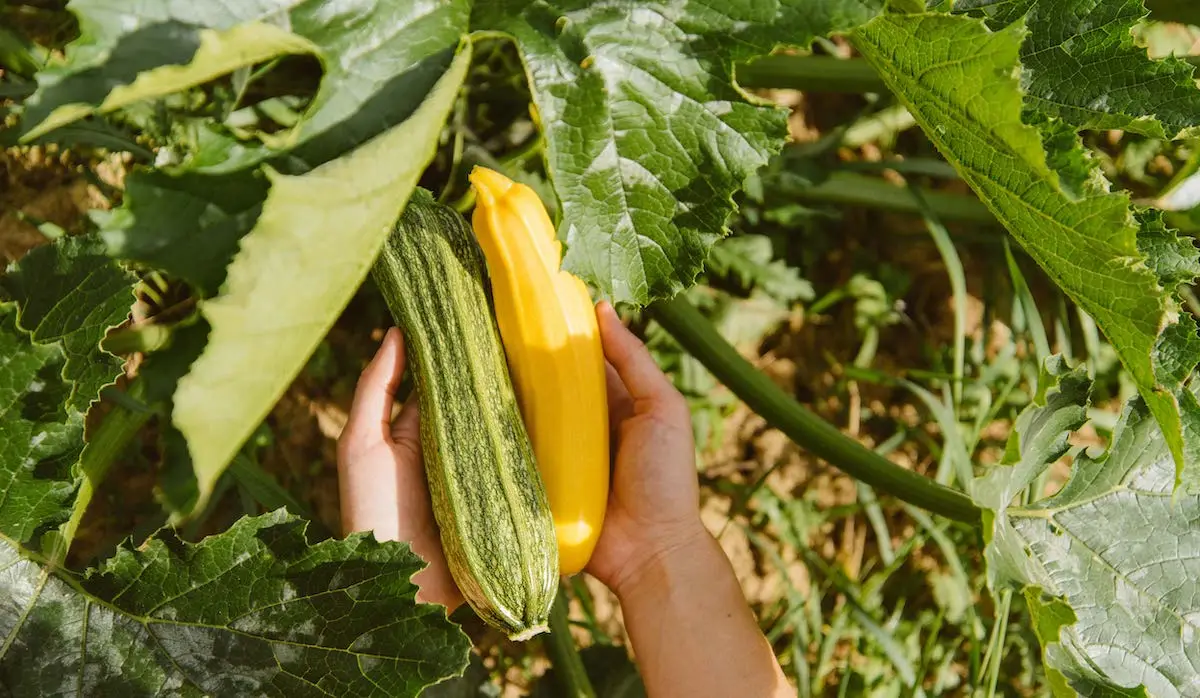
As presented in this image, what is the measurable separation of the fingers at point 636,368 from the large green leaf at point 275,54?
2.51ft

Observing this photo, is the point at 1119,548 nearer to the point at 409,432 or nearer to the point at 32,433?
the point at 409,432

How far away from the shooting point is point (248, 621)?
129 cm

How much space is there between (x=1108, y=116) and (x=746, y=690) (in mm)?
1132

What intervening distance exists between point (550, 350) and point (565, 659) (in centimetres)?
66

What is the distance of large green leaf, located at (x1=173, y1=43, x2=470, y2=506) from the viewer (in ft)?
2.46

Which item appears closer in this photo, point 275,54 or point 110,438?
point 275,54

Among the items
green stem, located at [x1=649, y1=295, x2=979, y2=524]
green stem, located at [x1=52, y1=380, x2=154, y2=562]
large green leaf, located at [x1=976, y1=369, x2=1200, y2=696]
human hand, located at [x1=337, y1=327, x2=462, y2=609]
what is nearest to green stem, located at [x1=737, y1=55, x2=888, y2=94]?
green stem, located at [x1=649, y1=295, x2=979, y2=524]

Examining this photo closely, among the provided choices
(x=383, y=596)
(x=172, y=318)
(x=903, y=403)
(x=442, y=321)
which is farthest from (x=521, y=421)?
(x=903, y=403)

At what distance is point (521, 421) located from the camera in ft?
5.35

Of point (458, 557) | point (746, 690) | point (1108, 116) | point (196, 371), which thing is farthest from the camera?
point (746, 690)

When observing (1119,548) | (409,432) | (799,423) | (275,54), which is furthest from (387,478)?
(1119,548)

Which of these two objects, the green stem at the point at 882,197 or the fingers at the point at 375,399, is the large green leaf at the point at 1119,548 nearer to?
the green stem at the point at 882,197

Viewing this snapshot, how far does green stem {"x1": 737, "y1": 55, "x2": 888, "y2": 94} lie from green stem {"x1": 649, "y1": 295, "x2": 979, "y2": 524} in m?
0.47

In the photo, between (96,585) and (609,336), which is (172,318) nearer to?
(96,585)
